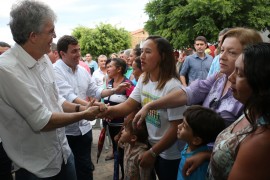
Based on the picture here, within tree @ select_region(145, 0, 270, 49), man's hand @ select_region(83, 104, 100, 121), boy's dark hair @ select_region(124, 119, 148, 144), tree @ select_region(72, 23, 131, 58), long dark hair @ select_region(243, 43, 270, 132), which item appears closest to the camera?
long dark hair @ select_region(243, 43, 270, 132)

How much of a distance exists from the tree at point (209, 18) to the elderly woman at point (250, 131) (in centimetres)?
1934

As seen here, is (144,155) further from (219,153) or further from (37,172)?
(219,153)

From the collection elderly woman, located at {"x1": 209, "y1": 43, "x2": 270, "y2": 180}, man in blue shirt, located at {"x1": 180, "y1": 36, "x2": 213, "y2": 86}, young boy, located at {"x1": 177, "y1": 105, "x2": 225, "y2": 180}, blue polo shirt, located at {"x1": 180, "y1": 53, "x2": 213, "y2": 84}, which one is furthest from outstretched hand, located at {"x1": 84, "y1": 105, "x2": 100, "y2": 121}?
blue polo shirt, located at {"x1": 180, "y1": 53, "x2": 213, "y2": 84}

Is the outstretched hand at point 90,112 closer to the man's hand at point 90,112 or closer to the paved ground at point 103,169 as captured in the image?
the man's hand at point 90,112

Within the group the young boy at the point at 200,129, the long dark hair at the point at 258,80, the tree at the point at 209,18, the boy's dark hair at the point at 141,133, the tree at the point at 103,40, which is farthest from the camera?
the tree at the point at 103,40

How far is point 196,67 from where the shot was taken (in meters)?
6.89

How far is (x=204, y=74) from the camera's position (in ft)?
22.5

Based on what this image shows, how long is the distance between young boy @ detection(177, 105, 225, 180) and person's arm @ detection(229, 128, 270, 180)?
0.82m

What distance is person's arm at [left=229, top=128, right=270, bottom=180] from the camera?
1195 mm

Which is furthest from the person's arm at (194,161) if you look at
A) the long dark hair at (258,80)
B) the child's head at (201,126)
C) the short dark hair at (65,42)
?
the short dark hair at (65,42)

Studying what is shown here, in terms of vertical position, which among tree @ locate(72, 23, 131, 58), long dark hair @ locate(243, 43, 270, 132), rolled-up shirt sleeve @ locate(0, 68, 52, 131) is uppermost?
long dark hair @ locate(243, 43, 270, 132)

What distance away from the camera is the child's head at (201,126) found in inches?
82.5

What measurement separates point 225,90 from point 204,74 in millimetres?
4848

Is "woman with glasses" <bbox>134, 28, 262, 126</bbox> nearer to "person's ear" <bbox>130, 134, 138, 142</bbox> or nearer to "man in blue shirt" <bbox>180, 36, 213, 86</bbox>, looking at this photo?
"person's ear" <bbox>130, 134, 138, 142</bbox>
